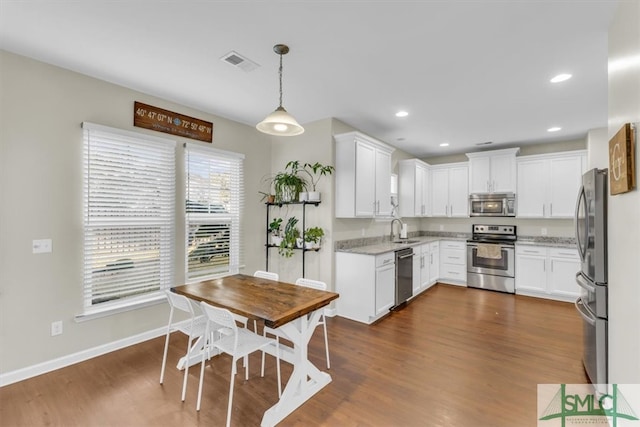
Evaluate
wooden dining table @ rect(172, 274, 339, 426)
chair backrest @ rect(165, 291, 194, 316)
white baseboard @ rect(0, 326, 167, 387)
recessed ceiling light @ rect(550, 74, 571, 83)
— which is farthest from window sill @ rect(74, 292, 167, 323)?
recessed ceiling light @ rect(550, 74, 571, 83)

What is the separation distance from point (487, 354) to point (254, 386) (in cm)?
233

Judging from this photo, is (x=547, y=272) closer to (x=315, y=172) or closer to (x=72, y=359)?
(x=315, y=172)

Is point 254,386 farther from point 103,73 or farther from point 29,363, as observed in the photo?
point 103,73

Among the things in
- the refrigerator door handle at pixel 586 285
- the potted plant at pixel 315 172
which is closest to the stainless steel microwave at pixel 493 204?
the refrigerator door handle at pixel 586 285

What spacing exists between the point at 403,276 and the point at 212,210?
3.00 metres

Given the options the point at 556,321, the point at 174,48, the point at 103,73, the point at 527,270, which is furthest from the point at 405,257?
the point at 103,73

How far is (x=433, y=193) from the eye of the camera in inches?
253

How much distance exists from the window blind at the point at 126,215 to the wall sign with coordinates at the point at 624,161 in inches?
157

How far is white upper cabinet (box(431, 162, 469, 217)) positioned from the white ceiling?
88.1 inches

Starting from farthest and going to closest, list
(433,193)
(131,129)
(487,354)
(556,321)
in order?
(433,193) < (556,321) < (131,129) < (487,354)

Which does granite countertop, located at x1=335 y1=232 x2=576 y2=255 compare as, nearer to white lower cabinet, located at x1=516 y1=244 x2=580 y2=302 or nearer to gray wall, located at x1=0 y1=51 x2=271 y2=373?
white lower cabinet, located at x1=516 y1=244 x2=580 y2=302

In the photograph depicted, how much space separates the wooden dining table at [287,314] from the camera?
1.97 meters

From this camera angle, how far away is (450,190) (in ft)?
20.3

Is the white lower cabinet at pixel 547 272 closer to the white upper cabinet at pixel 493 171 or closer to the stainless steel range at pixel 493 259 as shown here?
the stainless steel range at pixel 493 259
